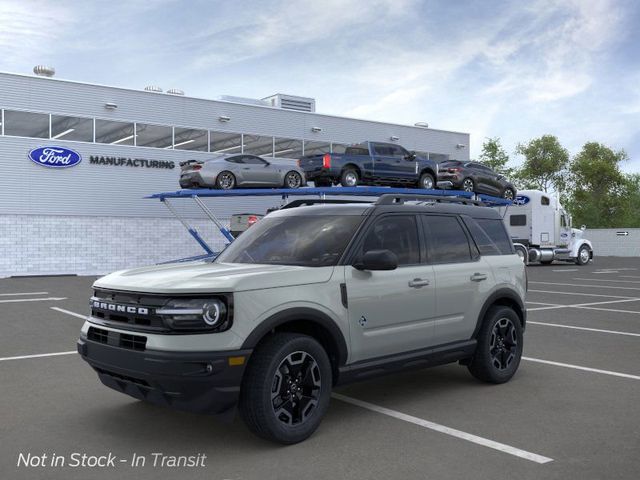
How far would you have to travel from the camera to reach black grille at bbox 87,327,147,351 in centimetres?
456

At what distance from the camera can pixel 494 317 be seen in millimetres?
6586

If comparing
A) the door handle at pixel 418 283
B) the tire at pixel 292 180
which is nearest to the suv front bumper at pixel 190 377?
the door handle at pixel 418 283

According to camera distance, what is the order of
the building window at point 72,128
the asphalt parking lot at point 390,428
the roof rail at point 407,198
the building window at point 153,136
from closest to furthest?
the asphalt parking lot at point 390,428, the roof rail at point 407,198, the building window at point 72,128, the building window at point 153,136

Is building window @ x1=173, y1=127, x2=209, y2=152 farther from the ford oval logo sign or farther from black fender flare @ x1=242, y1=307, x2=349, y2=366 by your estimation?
black fender flare @ x1=242, y1=307, x2=349, y2=366

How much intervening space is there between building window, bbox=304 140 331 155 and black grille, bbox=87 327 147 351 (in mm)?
30131

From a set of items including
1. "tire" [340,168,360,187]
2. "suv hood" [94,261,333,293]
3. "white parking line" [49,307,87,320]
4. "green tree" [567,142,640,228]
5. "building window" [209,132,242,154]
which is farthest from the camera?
"green tree" [567,142,640,228]

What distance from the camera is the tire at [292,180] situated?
25.7 metres

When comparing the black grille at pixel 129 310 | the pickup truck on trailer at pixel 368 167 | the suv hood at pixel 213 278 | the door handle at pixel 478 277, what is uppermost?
the pickup truck on trailer at pixel 368 167

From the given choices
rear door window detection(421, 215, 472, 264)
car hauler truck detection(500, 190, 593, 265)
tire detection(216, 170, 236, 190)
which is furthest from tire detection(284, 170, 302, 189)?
rear door window detection(421, 215, 472, 264)

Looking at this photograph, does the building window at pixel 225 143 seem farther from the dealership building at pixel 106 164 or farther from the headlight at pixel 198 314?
the headlight at pixel 198 314

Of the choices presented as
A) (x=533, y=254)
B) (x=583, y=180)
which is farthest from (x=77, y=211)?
(x=583, y=180)

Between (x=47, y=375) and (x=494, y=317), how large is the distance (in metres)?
4.83

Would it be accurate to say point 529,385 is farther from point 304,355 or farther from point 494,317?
point 304,355

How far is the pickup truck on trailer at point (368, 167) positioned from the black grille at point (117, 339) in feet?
62.1
